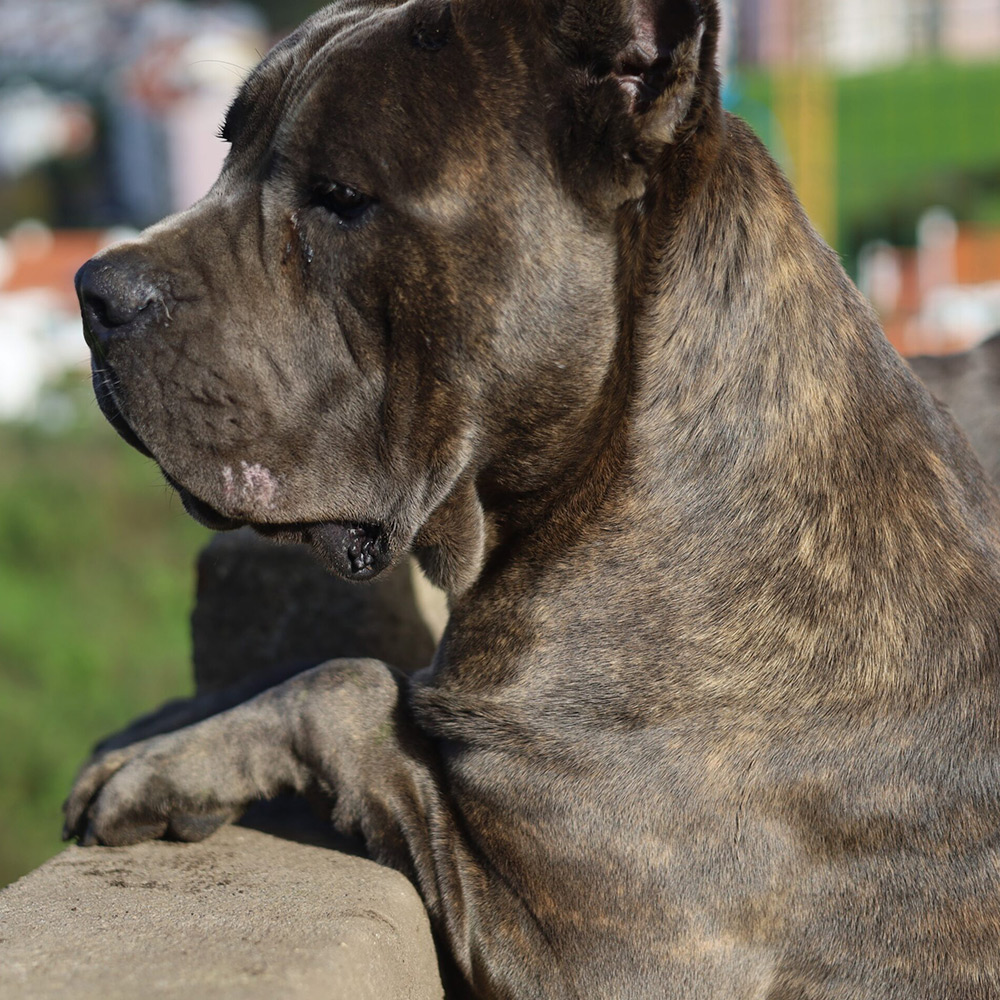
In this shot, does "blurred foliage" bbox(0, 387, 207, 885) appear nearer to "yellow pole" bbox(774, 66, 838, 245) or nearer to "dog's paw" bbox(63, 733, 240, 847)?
"dog's paw" bbox(63, 733, 240, 847)

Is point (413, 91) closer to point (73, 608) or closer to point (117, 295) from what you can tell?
point (117, 295)

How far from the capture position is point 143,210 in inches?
992

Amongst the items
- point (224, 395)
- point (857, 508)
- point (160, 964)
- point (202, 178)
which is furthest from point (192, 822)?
point (202, 178)

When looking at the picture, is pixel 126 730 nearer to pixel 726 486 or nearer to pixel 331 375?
pixel 331 375

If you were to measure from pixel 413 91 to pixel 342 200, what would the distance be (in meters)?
0.23

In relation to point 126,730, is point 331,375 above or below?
above

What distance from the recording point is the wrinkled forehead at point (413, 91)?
2484 mm

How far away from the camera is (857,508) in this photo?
248 cm

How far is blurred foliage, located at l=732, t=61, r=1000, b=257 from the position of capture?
1636 cm

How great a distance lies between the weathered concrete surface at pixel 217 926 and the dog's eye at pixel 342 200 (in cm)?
122

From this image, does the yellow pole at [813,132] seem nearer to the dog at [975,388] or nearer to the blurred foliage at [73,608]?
the blurred foliage at [73,608]

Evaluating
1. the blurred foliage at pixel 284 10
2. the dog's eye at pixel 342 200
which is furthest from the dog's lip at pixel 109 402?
the blurred foliage at pixel 284 10

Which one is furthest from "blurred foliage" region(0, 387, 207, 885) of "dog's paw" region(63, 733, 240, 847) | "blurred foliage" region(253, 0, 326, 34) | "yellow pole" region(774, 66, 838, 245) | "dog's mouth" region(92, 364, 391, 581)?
"blurred foliage" region(253, 0, 326, 34)

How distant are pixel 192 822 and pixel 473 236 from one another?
127 centimetres
